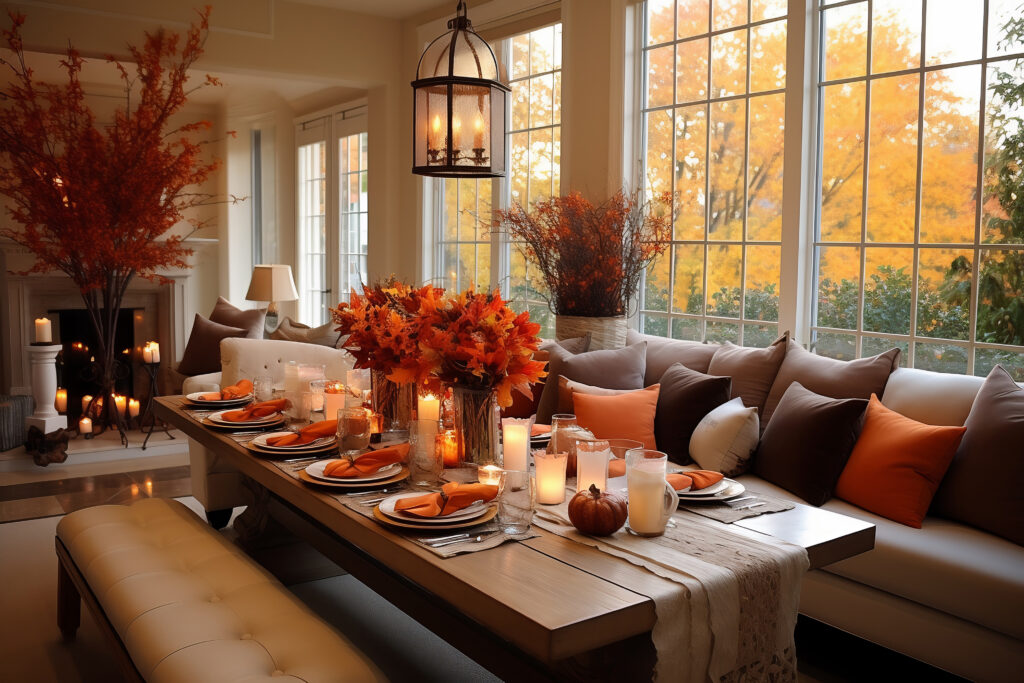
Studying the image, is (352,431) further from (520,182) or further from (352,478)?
(520,182)

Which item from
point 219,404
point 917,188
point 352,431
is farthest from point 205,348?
point 917,188

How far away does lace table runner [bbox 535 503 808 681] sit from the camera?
157cm

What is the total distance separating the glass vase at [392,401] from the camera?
2660mm

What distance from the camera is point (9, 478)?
504 cm

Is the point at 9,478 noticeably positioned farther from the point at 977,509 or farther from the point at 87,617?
the point at 977,509

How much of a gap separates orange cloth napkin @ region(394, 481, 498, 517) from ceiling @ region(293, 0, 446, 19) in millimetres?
4710

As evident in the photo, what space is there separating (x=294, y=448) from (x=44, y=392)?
3.87 metres

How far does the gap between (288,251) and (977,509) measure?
6.77 metres

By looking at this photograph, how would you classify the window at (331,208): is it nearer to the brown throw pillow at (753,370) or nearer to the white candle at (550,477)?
the brown throw pillow at (753,370)

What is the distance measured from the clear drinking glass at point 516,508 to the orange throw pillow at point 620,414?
1547 millimetres

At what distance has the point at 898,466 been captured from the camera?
276 centimetres

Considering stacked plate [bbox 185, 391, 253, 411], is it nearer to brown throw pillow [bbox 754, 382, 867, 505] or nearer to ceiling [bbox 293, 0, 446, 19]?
brown throw pillow [bbox 754, 382, 867, 505]

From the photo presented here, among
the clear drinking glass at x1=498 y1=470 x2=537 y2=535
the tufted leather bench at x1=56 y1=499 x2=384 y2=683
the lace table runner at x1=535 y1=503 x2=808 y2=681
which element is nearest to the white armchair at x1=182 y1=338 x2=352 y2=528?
the tufted leather bench at x1=56 y1=499 x2=384 y2=683

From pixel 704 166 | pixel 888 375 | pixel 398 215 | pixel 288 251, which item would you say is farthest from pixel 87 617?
pixel 288 251
